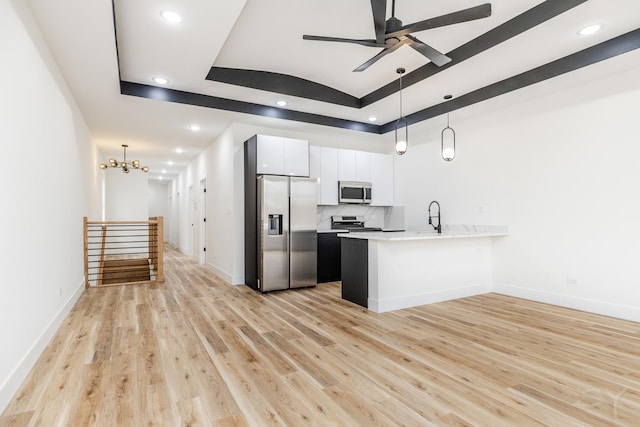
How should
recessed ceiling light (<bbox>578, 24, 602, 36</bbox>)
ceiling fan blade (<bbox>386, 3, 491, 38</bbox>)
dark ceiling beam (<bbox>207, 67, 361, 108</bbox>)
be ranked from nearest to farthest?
ceiling fan blade (<bbox>386, 3, 491, 38</bbox>) < recessed ceiling light (<bbox>578, 24, 602, 36</bbox>) < dark ceiling beam (<bbox>207, 67, 361, 108</bbox>)

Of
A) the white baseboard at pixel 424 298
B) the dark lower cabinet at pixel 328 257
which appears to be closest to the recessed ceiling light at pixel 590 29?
the white baseboard at pixel 424 298

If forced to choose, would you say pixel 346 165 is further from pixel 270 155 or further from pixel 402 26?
pixel 402 26

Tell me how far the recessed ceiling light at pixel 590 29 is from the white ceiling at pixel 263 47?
53 mm

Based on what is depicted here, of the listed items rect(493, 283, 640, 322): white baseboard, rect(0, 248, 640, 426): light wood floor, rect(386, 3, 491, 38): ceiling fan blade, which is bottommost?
rect(0, 248, 640, 426): light wood floor

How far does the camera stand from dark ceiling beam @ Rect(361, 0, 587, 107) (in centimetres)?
286

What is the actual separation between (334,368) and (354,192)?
4.11m

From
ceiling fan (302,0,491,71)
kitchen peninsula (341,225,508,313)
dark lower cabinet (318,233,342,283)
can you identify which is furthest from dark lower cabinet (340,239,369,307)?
ceiling fan (302,0,491,71)

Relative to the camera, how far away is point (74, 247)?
4543mm

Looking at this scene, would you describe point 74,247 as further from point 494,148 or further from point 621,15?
point 621,15

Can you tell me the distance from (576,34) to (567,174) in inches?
65.9

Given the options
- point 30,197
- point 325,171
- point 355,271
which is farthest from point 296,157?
point 30,197

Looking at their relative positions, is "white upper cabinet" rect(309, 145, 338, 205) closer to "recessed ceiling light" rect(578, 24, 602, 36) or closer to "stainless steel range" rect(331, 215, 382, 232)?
"stainless steel range" rect(331, 215, 382, 232)

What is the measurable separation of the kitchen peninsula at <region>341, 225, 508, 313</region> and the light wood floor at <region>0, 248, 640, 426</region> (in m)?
0.22

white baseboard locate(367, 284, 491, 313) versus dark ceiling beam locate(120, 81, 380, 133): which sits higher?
dark ceiling beam locate(120, 81, 380, 133)
